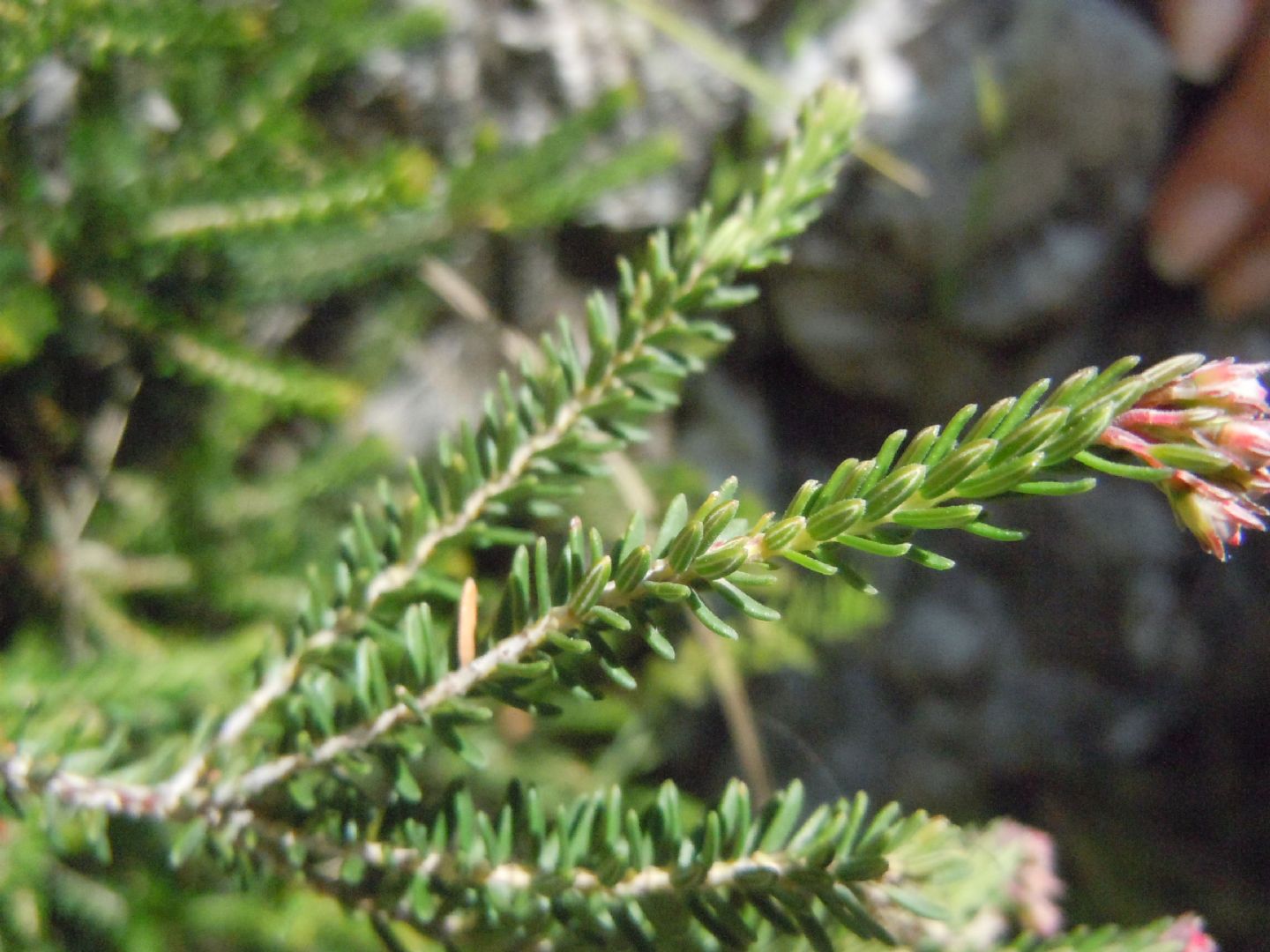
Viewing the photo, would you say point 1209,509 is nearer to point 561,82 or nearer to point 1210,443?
point 1210,443

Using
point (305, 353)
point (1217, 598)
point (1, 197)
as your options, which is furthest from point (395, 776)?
point (1217, 598)

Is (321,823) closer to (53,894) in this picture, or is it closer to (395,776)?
(395,776)

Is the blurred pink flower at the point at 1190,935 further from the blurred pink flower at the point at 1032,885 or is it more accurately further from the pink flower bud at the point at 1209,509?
the pink flower bud at the point at 1209,509

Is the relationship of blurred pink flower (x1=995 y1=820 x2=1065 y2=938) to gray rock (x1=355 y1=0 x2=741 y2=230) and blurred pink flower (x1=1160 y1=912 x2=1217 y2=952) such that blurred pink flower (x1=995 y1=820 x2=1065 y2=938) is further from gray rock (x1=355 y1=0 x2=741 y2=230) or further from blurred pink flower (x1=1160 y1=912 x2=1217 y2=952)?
gray rock (x1=355 y1=0 x2=741 y2=230)

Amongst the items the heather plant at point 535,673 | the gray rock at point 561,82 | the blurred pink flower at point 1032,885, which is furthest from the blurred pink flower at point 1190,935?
the gray rock at point 561,82

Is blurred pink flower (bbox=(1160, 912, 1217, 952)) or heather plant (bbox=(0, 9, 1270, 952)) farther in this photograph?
blurred pink flower (bbox=(1160, 912, 1217, 952))

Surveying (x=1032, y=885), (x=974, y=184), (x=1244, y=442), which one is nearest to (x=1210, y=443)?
(x=1244, y=442)

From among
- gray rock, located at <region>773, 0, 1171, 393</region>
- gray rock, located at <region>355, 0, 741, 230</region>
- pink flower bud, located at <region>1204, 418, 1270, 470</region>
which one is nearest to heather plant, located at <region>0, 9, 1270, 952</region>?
pink flower bud, located at <region>1204, 418, 1270, 470</region>
